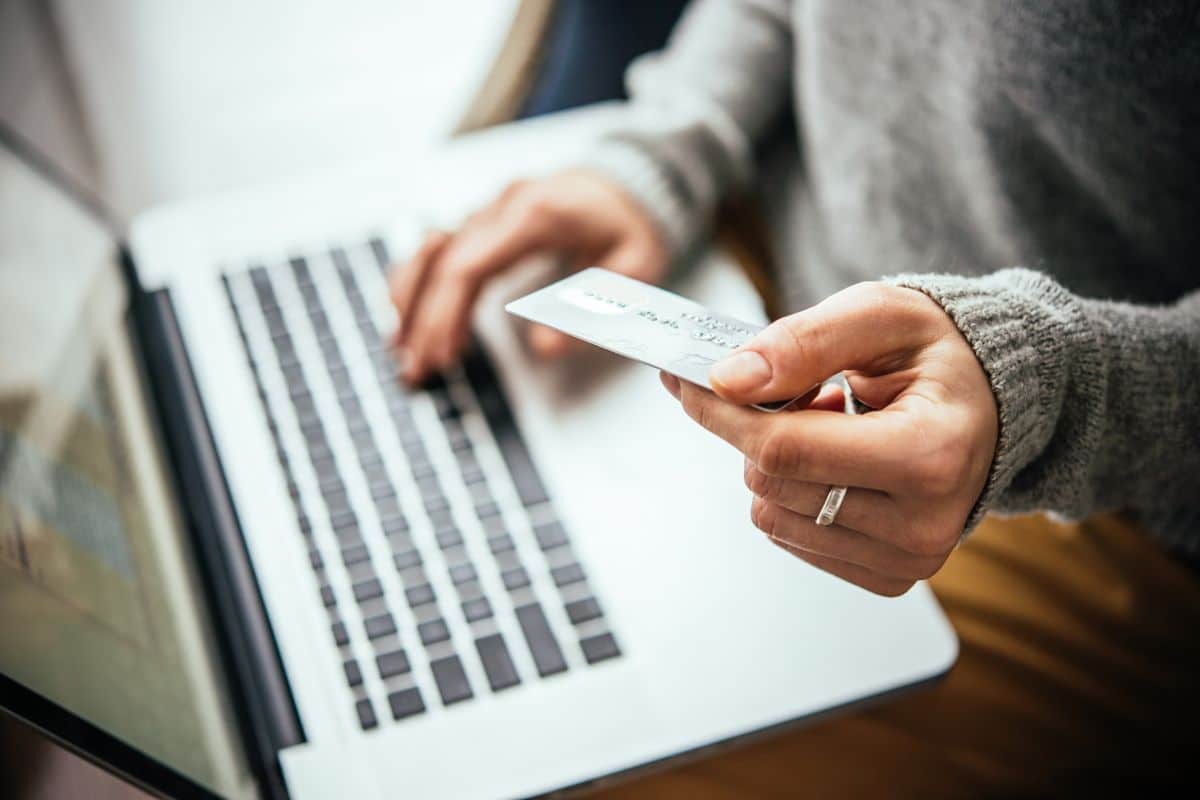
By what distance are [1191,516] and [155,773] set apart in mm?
513

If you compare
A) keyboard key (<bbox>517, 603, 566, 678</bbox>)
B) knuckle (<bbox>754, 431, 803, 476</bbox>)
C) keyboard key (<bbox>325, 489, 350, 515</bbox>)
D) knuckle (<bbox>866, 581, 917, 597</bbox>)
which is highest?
knuckle (<bbox>754, 431, 803, 476</bbox>)

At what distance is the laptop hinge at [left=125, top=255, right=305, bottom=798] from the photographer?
0.48m

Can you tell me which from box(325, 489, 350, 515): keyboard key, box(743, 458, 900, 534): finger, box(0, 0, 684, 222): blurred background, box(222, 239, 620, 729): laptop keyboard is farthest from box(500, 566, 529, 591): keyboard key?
box(0, 0, 684, 222): blurred background

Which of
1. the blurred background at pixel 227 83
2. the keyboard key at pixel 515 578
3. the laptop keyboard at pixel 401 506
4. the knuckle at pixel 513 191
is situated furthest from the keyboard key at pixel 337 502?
the blurred background at pixel 227 83

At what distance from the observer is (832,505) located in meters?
0.35

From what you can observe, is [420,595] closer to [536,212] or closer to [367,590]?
[367,590]

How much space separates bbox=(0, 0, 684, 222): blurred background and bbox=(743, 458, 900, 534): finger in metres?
0.94

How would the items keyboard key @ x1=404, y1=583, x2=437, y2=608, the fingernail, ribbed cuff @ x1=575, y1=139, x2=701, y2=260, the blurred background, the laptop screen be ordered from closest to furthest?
the fingernail < the laptop screen < keyboard key @ x1=404, y1=583, x2=437, y2=608 < ribbed cuff @ x1=575, y1=139, x2=701, y2=260 < the blurred background

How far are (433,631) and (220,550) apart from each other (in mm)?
126

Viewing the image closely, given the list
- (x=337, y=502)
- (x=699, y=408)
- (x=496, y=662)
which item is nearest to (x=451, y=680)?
(x=496, y=662)

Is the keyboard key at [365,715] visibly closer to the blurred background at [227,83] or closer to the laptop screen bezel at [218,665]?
the laptop screen bezel at [218,665]

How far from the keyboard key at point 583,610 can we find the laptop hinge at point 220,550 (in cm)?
14

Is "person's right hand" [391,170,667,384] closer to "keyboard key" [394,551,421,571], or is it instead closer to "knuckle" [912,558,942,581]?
"keyboard key" [394,551,421,571]

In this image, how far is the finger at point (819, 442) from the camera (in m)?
0.33
